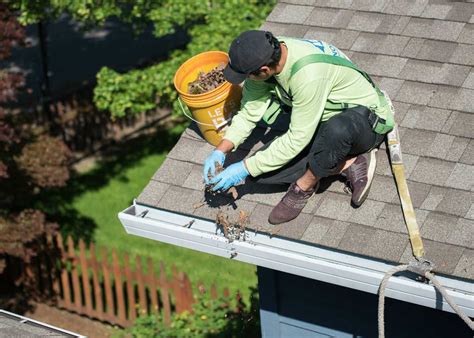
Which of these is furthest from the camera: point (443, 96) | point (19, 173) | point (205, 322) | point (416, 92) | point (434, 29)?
point (19, 173)

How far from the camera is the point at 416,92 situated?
579 cm

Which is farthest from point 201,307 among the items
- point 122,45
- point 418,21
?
point 122,45

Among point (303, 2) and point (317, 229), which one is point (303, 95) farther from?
point (303, 2)

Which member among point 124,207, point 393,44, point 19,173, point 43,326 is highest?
point 393,44

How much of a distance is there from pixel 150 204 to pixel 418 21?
2397 millimetres

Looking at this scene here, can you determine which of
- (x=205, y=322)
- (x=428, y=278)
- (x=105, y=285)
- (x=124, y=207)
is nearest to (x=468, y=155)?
(x=428, y=278)

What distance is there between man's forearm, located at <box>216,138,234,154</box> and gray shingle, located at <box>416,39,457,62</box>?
1530mm

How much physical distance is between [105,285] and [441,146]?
5933 millimetres

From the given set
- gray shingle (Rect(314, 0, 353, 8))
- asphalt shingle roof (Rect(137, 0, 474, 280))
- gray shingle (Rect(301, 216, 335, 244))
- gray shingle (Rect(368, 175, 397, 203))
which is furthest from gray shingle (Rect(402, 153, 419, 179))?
gray shingle (Rect(314, 0, 353, 8))

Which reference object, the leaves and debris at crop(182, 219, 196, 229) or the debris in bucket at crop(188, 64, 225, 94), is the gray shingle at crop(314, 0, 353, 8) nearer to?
the debris in bucket at crop(188, 64, 225, 94)

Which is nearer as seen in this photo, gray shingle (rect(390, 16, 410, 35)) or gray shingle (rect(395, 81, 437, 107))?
gray shingle (rect(395, 81, 437, 107))

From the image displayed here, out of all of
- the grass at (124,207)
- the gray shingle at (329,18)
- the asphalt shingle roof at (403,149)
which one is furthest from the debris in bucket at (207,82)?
the grass at (124,207)

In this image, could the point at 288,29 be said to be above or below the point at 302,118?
below

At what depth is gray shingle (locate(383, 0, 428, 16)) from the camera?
6.34 meters
